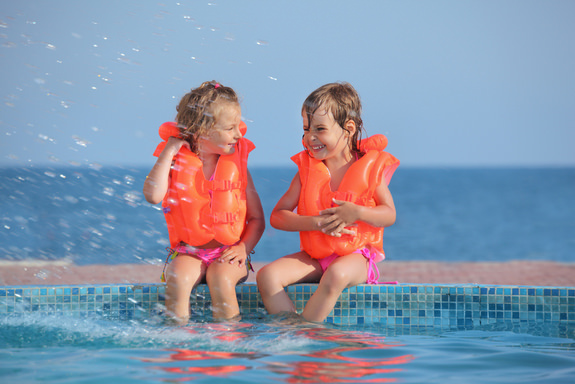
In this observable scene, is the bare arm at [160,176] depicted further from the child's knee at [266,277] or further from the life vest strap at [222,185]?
the child's knee at [266,277]

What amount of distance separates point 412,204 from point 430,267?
2166cm

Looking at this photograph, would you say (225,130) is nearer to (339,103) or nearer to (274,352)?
(339,103)

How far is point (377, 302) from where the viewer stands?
165 inches

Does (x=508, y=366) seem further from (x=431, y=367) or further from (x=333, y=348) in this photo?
(x=333, y=348)

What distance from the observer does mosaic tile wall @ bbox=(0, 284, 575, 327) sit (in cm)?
415

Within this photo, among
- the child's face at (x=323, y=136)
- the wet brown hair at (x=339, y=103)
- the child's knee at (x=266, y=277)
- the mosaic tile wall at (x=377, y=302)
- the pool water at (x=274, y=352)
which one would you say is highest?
the wet brown hair at (x=339, y=103)

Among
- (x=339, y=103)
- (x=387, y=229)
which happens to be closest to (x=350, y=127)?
(x=339, y=103)

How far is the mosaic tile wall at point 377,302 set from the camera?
163 inches

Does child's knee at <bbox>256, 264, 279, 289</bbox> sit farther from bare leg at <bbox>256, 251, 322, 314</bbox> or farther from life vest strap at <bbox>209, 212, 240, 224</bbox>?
life vest strap at <bbox>209, 212, 240, 224</bbox>

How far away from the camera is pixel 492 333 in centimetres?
387

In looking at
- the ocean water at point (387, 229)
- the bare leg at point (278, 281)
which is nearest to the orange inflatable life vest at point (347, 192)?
the bare leg at point (278, 281)

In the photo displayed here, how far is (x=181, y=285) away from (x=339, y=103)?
1.58 metres

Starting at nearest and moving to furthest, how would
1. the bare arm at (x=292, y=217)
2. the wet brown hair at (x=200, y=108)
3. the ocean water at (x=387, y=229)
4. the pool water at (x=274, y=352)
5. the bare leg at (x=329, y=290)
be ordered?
the pool water at (x=274, y=352) < the bare leg at (x=329, y=290) < the bare arm at (x=292, y=217) < the wet brown hair at (x=200, y=108) < the ocean water at (x=387, y=229)

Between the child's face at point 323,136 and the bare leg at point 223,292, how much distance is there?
3.29 ft
